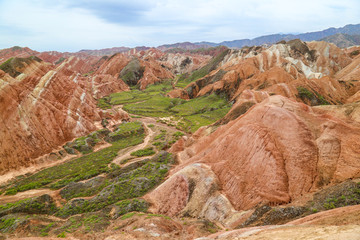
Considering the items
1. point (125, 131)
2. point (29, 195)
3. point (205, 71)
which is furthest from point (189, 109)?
point (205, 71)

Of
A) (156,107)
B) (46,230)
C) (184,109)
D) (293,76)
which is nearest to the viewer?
(46,230)

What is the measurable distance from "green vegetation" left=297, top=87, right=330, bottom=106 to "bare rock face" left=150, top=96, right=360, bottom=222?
29320mm

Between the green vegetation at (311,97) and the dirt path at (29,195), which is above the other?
the green vegetation at (311,97)

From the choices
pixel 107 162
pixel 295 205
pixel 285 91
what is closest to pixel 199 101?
pixel 285 91

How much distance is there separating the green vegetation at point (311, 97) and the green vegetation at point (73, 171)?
43796 millimetres

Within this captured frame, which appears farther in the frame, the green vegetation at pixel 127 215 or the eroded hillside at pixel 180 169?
the green vegetation at pixel 127 215

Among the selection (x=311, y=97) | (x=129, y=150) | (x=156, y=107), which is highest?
(x=311, y=97)

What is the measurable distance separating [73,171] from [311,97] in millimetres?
57937

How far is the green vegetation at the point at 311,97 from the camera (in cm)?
4984

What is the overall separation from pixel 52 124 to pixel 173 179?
36.6 m

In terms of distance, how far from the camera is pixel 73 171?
35.7 meters

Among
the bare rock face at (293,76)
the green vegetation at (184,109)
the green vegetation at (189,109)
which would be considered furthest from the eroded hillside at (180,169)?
the green vegetation at (184,109)

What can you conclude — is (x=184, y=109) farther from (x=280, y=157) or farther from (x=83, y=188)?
(x=280, y=157)

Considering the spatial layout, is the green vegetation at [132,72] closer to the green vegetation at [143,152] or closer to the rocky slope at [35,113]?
the rocky slope at [35,113]
